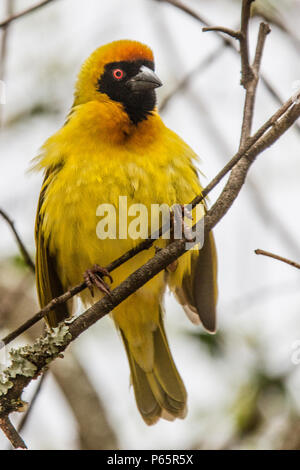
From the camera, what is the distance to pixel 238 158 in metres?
2.42

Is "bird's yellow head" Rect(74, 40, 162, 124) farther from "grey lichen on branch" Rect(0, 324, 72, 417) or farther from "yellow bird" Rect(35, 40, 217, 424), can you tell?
"grey lichen on branch" Rect(0, 324, 72, 417)

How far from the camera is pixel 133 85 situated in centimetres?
395

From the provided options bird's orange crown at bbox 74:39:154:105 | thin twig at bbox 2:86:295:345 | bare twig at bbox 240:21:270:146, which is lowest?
thin twig at bbox 2:86:295:345

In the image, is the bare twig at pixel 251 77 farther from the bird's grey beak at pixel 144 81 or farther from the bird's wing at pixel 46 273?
the bird's wing at pixel 46 273

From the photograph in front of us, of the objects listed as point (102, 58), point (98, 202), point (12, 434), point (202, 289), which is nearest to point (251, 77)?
point (98, 202)

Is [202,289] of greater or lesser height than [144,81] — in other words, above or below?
below

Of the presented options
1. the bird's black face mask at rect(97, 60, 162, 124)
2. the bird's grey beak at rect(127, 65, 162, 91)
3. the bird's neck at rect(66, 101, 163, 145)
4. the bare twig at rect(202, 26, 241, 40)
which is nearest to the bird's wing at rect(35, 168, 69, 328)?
the bird's neck at rect(66, 101, 163, 145)

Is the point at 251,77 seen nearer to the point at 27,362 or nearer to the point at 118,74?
the point at 118,74

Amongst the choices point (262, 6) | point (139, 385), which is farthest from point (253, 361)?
point (262, 6)

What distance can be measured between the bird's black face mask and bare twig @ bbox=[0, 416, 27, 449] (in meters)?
1.96

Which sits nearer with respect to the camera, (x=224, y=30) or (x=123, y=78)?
(x=224, y=30)

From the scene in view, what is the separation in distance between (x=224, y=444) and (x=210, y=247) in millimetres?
1236

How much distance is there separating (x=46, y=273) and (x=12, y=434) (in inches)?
58.8

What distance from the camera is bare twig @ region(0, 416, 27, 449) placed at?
2254 millimetres
